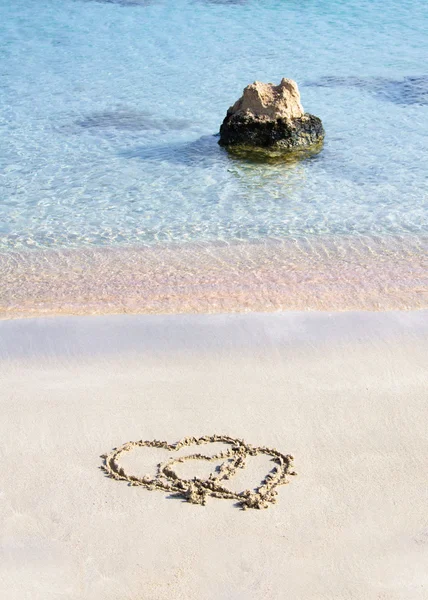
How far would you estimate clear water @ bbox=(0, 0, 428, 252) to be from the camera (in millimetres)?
8188

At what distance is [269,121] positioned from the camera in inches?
384

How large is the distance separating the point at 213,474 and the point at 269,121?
6.32 metres

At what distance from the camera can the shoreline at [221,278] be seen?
20.8 ft

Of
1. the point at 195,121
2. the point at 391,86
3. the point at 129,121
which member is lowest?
the point at 129,121

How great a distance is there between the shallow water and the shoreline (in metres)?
0.21

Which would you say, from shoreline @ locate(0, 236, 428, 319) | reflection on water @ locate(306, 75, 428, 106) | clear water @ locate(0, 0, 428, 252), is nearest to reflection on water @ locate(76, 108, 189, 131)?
clear water @ locate(0, 0, 428, 252)

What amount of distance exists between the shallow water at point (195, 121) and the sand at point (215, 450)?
2122mm

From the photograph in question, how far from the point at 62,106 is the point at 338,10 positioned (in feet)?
27.4

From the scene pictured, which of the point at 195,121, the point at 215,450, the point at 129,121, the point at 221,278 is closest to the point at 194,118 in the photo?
the point at 195,121

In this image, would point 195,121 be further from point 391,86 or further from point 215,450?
point 215,450

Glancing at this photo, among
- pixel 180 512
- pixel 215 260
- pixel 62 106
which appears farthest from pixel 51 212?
pixel 180 512

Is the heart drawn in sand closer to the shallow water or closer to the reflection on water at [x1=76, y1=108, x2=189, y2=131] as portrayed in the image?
the shallow water

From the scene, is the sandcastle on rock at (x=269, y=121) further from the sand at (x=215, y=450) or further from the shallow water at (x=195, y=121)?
the sand at (x=215, y=450)

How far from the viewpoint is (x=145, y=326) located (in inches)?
→ 233
